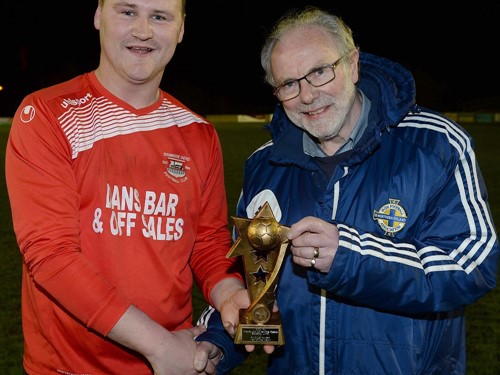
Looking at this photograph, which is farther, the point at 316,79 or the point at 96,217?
the point at 316,79

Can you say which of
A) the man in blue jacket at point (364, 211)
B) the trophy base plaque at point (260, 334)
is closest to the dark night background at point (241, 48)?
the man in blue jacket at point (364, 211)

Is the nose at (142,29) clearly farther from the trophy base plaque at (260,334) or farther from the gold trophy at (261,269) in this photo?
the trophy base plaque at (260,334)

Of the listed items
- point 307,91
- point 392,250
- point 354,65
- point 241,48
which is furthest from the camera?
point 241,48

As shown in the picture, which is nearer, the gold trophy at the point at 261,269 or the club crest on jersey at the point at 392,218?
the gold trophy at the point at 261,269

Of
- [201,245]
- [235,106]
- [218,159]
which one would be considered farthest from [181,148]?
[235,106]

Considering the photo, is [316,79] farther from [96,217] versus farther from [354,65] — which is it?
[96,217]

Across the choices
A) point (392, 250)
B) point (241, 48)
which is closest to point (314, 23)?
point (392, 250)

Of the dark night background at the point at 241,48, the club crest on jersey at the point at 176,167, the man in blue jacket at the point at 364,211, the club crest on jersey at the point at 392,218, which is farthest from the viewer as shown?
the dark night background at the point at 241,48

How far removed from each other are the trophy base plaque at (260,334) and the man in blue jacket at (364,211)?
0.18 metres

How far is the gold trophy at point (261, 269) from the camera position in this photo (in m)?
1.99

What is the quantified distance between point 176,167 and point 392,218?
2.44 ft

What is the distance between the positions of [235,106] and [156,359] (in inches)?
1529

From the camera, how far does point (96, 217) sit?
2.15 meters

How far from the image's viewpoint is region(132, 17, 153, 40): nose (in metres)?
2.19
